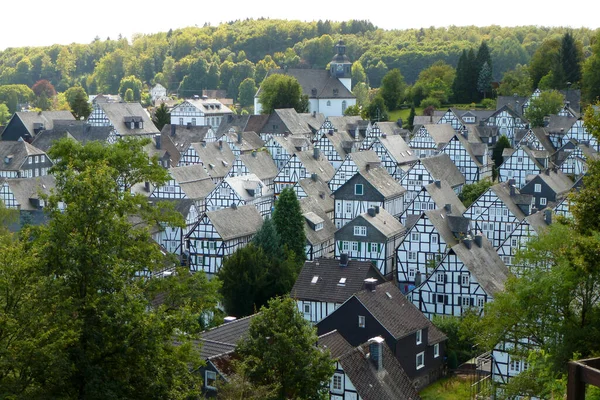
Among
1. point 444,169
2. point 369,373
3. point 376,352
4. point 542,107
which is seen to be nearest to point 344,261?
point 376,352

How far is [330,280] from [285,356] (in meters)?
16.1

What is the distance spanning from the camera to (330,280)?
138 feet

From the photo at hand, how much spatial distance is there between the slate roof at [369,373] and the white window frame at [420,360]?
15.8ft

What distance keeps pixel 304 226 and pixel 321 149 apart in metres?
24.0

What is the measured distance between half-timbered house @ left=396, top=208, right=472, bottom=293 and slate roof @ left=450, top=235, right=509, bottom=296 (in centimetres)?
332

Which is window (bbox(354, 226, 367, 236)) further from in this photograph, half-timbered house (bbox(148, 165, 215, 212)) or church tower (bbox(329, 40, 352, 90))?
church tower (bbox(329, 40, 352, 90))

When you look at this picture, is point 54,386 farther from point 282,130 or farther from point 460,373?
point 282,130

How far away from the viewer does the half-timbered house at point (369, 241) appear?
165ft

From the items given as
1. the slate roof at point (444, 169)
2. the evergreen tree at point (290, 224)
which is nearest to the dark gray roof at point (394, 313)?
the evergreen tree at point (290, 224)

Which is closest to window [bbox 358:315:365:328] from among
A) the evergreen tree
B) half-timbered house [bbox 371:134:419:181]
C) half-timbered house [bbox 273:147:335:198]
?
the evergreen tree

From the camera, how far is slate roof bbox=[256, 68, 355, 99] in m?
114

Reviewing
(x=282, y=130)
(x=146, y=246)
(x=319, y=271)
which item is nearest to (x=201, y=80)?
(x=282, y=130)

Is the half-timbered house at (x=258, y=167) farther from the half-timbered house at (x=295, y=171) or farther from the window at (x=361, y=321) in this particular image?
the window at (x=361, y=321)

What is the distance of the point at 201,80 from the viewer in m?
181
